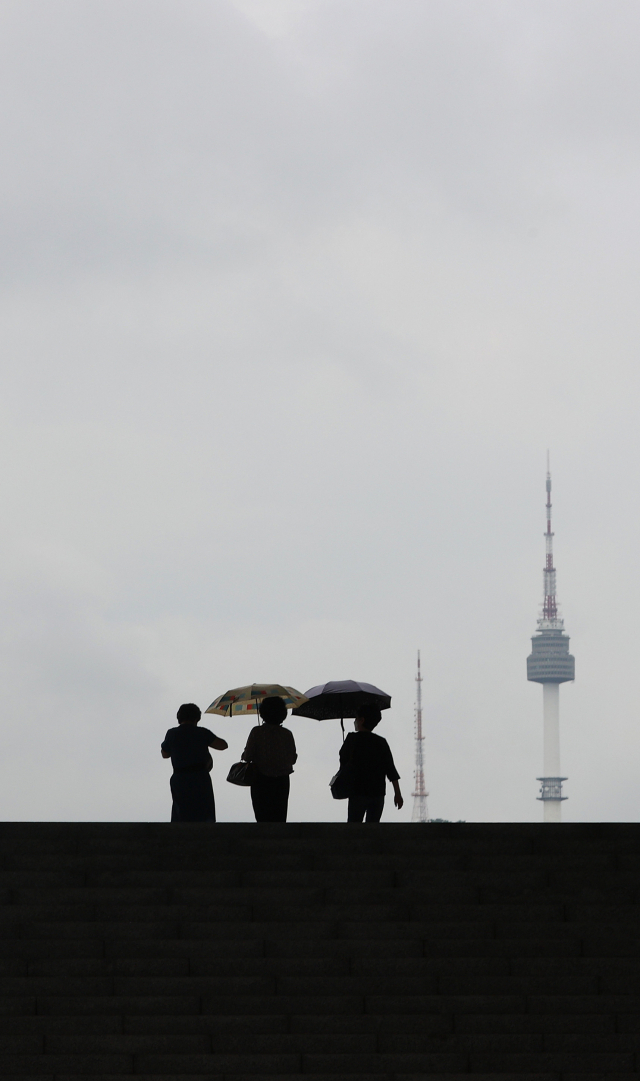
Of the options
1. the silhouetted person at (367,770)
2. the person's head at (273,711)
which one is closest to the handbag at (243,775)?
the person's head at (273,711)

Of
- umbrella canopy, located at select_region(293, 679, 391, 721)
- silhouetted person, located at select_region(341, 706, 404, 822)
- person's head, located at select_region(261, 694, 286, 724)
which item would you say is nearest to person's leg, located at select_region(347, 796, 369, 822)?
silhouetted person, located at select_region(341, 706, 404, 822)

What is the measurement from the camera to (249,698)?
1673cm

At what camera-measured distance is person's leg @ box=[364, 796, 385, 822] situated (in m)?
13.3
